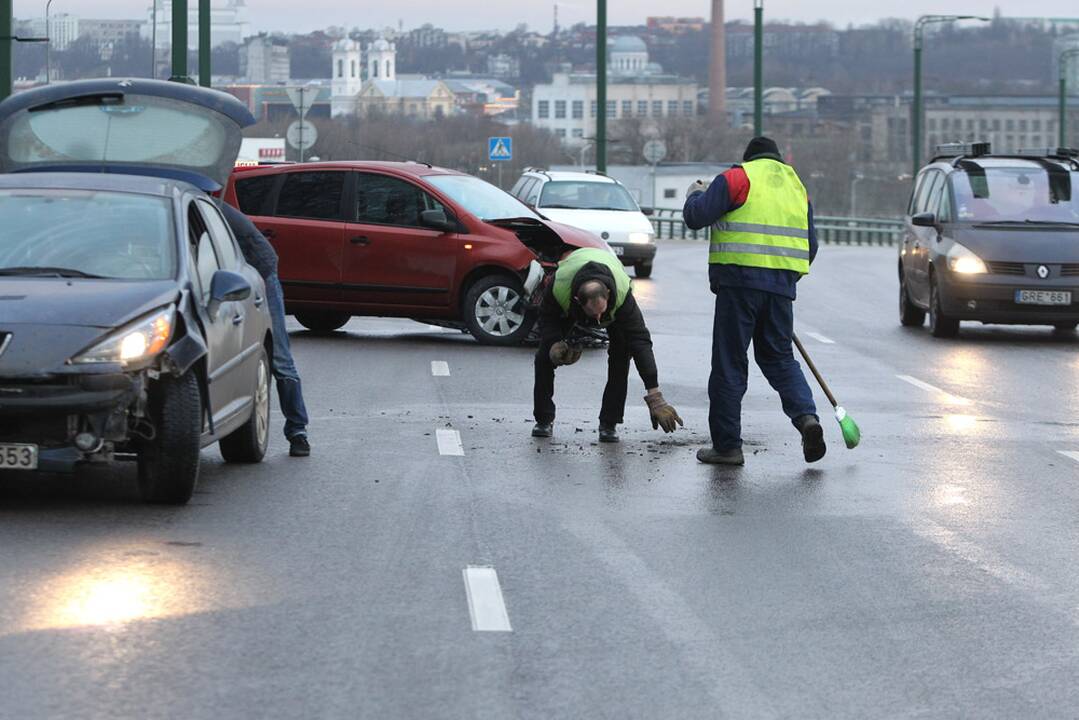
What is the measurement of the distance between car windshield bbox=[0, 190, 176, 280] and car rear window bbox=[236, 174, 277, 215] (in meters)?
9.93

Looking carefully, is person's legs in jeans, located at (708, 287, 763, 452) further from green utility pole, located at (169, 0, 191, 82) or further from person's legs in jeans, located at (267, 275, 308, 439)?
green utility pole, located at (169, 0, 191, 82)

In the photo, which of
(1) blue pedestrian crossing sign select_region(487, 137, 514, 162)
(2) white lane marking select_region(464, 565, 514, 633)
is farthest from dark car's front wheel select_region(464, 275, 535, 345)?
(1) blue pedestrian crossing sign select_region(487, 137, 514, 162)

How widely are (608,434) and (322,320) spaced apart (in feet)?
29.6

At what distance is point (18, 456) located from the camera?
8766 mm

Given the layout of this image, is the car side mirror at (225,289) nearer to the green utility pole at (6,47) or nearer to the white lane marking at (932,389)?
the white lane marking at (932,389)

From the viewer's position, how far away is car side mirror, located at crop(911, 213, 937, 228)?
21.9 metres

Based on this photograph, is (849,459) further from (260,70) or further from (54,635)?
(260,70)

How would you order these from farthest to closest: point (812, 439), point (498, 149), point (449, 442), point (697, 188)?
point (498, 149) < point (449, 442) < point (697, 188) < point (812, 439)

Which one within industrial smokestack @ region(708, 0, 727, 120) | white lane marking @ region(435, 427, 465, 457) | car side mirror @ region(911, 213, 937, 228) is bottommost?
white lane marking @ region(435, 427, 465, 457)

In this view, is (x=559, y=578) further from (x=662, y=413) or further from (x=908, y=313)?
(x=908, y=313)

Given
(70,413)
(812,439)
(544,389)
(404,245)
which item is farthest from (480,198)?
(70,413)

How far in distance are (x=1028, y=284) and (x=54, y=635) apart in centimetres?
1558

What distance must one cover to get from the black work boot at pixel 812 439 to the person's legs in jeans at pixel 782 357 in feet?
0.43

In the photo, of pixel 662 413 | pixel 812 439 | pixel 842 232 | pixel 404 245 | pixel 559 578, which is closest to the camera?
pixel 559 578
